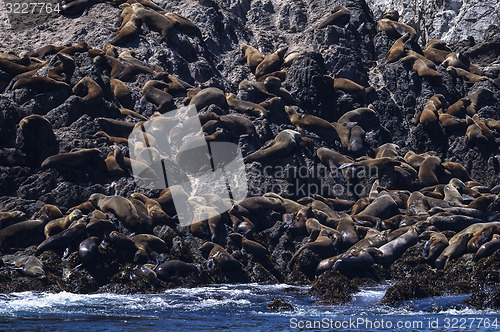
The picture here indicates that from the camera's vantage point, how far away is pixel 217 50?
23906 millimetres

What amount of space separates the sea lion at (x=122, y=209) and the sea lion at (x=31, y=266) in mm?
2112

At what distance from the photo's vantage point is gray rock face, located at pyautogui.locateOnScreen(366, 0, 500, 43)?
1128 inches

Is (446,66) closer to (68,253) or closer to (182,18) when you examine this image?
(182,18)

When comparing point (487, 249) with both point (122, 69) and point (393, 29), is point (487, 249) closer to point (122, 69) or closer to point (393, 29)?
point (122, 69)

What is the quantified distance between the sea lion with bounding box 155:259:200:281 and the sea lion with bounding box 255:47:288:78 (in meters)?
9.72

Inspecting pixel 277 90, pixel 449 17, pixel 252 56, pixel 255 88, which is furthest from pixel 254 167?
pixel 449 17

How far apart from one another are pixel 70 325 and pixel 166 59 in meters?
13.0

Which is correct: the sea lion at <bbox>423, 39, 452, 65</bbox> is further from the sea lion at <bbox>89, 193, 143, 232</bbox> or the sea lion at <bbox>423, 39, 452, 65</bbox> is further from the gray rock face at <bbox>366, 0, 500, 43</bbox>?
the sea lion at <bbox>89, 193, 143, 232</bbox>

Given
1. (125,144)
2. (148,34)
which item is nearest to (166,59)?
(148,34)

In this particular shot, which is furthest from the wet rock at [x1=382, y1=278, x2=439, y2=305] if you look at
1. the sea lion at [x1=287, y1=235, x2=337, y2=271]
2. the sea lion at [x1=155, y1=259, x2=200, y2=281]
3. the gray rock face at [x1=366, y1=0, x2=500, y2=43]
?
the gray rock face at [x1=366, y1=0, x2=500, y2=43]

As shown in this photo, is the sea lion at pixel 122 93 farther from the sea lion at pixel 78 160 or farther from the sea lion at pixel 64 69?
the sea lion at pixel 78 160

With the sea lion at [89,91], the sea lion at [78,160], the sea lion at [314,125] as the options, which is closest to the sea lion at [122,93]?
the sea lion at [89,91]

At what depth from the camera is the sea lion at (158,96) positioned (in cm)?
1942

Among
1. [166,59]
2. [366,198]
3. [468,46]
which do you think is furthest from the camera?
[468,46]
